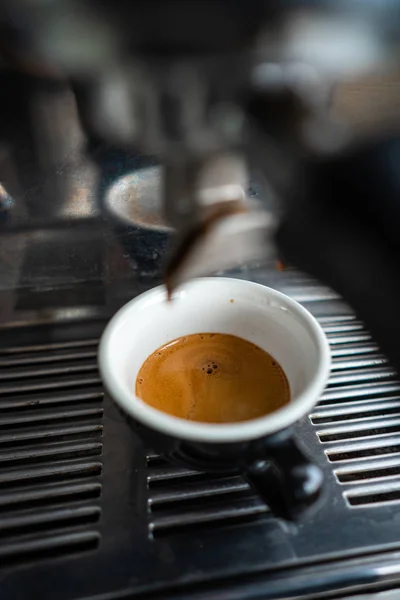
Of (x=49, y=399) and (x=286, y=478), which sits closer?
(x=286, y=478)

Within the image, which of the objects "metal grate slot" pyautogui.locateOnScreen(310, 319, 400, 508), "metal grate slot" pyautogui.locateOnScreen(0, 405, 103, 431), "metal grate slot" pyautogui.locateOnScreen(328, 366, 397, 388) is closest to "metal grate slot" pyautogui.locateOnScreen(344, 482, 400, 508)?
"metal grate slot" pyautogui.locateOnScreen(310, 319, 400, 508)

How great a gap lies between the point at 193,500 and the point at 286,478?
83 mm

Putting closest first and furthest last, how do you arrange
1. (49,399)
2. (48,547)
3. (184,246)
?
(184,246) → (48,547) → (49,399)

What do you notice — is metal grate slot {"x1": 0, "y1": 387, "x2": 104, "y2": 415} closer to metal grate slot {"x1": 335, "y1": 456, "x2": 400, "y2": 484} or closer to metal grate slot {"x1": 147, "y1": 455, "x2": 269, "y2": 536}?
metal grate slot {"x1": 147, "y1": 455, "x2": 269, "y2": 536}

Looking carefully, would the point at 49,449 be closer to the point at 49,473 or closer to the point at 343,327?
the point at 49,473

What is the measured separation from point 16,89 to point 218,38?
17cm

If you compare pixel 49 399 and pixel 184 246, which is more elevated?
pixel 184 246

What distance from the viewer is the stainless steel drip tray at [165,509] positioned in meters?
0.33

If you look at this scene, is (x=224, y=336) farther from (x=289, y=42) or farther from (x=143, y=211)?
(x=289, y=42)

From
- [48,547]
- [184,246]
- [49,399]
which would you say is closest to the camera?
[184,246]

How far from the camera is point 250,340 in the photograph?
0.46m

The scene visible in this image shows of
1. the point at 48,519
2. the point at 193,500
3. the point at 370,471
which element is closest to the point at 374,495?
the point at 370,471

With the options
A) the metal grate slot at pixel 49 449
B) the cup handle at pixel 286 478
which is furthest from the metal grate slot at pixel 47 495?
the cup handle at pixel 286 478

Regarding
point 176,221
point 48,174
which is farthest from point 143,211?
point 176,221
